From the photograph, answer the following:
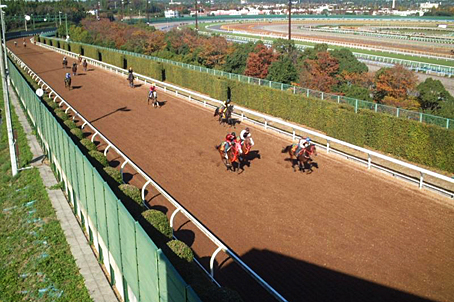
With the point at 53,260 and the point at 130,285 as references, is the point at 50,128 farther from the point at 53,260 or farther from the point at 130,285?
the point at 130,285

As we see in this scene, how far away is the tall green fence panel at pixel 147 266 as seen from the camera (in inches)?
245

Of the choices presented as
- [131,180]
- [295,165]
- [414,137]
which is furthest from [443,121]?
[131,180]

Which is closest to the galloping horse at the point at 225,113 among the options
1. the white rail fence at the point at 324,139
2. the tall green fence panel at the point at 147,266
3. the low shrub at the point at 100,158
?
the white rail fence at the point at 324,139

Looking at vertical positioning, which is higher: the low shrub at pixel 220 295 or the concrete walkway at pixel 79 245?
the low shrub at pixel 220 295

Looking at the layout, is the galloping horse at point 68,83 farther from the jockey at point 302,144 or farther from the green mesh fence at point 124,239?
the jockey at point 302,144

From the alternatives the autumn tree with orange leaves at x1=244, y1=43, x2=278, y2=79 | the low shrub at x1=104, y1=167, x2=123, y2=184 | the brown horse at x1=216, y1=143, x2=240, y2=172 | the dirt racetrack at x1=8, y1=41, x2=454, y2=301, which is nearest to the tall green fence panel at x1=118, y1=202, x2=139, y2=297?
the dirt racetrack at x1=8, y1=41, x2=454, y2=301

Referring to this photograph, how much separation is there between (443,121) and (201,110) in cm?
1044

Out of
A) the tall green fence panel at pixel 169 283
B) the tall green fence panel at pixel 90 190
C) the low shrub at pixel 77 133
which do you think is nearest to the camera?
the tall green fence panel at pixel 169 283

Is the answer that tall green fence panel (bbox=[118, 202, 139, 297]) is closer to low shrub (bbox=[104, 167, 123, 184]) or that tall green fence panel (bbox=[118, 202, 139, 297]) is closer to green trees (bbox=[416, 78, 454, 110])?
low shrub (bbox=[104, 167, 123, 184])

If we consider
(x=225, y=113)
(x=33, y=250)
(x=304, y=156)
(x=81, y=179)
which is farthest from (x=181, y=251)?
(x=225, y=113)

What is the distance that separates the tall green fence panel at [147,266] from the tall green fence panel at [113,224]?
43.2 inches

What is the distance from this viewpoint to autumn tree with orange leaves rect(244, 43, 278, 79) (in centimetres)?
3178

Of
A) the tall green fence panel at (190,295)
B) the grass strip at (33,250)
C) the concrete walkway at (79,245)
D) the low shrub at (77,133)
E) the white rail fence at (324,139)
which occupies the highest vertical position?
the tall green fence panel at (190,295)

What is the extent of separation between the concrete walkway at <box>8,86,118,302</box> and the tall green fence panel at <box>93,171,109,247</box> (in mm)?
683
